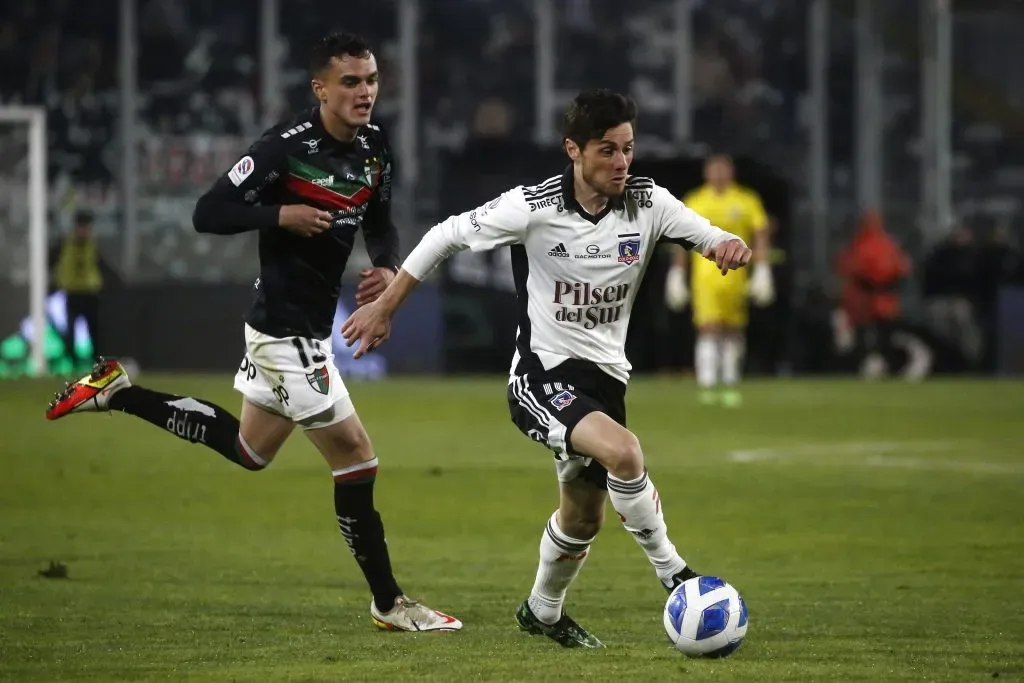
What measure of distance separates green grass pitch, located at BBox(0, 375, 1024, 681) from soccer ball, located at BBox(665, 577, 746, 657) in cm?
7

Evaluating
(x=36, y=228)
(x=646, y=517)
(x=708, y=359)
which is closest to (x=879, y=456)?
(x=708, y=359)

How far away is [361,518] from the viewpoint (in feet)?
23.0

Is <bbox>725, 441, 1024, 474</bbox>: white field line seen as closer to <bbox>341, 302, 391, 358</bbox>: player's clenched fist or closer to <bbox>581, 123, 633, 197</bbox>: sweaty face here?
<bbox>581, 123, 633, 197</bbox>: sweaty face

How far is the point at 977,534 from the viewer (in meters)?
9.50

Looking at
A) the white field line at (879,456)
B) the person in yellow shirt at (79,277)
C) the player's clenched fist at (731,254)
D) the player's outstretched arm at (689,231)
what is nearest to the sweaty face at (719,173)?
the white field line at (879,456)

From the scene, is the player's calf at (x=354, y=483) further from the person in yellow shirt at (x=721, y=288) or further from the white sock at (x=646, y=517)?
the person in yellow shirt at (x=721, y=288)

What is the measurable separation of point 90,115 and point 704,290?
29.3ft

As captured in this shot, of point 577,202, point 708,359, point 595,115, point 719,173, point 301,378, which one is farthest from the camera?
point 708,359

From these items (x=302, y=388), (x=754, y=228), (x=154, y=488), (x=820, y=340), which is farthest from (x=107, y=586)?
(x=820, y=340)

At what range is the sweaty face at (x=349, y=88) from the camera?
6840 millimetres

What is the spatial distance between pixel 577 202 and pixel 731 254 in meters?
0.56

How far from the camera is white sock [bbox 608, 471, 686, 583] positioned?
6066 millimetres

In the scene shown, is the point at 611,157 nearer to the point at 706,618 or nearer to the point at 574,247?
the point at 574,247

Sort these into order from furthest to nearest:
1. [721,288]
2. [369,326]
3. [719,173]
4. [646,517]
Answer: [721,288] → [719,173] → [369,326] → [646,517]
